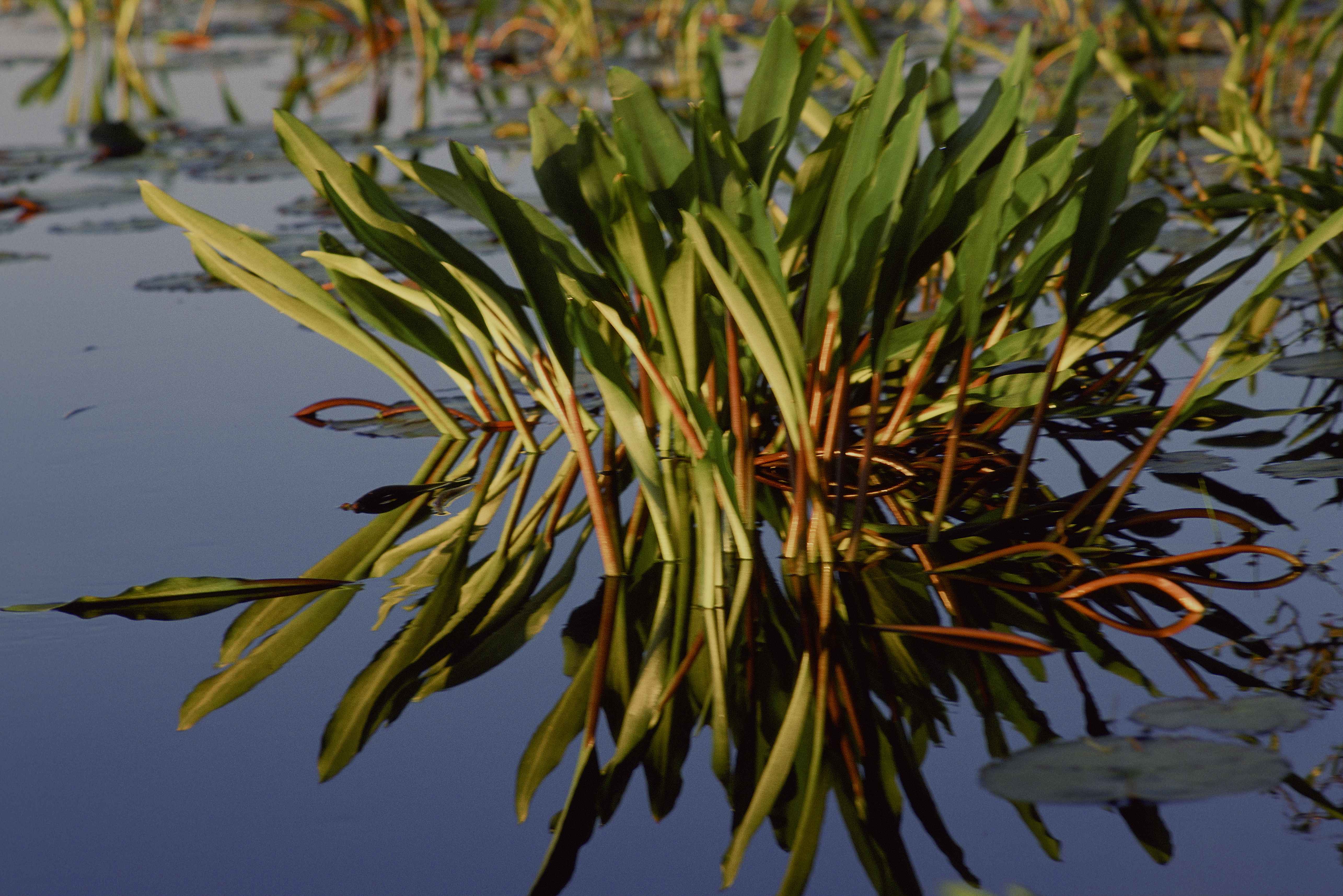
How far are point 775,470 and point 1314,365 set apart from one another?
785 millimetres

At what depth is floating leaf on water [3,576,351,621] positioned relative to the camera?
1.21 metres

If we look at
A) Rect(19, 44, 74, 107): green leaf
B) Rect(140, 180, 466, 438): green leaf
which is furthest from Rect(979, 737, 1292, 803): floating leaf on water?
Rect(19, 44, 74, 107): green leaf

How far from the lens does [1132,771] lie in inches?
34.9

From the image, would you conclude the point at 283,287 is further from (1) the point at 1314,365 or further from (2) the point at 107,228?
(2) the point at 107,228

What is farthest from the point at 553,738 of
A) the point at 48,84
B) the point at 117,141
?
the point at 48,84

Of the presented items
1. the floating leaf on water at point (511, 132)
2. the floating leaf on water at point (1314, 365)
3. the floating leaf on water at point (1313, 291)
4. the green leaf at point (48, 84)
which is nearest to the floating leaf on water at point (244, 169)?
the floating leaf on water at point (511, 132)

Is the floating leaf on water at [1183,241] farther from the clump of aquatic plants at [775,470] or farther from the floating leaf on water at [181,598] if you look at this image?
the floating leaf on water at [181,598]

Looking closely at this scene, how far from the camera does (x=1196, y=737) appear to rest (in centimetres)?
93

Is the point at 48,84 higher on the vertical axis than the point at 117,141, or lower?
higher

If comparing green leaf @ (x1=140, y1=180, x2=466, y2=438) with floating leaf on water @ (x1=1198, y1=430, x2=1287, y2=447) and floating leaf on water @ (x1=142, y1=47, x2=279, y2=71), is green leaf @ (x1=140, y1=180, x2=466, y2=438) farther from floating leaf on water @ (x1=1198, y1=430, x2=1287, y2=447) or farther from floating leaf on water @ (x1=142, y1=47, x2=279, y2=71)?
floating leaf on water @ (x1=142, y1=47, x2=279, y2=71)

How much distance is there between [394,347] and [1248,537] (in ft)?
4.20

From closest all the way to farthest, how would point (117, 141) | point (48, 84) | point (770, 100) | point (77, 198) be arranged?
1. point (770, 100)
2. point (77, 198)
3. point (117, 141)
4. point (48, 84)

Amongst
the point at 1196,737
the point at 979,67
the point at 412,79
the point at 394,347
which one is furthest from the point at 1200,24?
the point at 1196,737

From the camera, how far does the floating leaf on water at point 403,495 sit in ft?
4.75
